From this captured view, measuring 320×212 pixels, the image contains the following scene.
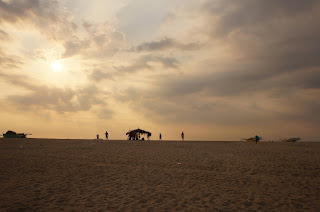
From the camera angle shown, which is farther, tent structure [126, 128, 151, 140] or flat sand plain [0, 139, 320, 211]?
tent structure [126, 128, 151, 140]

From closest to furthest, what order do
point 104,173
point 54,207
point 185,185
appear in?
point 54,207 → point 185,185 → point 104,173

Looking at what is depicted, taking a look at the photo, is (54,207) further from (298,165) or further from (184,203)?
(298,165)

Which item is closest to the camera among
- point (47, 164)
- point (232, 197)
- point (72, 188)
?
point (232, 197)

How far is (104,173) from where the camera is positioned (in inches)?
515

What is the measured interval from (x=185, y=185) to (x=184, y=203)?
7.93 ft

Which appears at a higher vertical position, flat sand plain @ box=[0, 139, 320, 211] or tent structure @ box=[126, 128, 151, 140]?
tent structure @ box=[126, 128, 151, 140]

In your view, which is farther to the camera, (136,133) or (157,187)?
(136,133)

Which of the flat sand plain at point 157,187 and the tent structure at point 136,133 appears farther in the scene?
the tent structure at point 136,133

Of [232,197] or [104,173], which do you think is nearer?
[232,197]

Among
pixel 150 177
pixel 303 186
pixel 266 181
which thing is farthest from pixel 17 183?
pixel 303 186

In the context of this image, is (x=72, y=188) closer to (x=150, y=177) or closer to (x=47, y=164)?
(x=150, y=177)

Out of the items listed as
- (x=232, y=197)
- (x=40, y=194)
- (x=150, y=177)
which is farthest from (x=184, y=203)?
(x=40, y=194)

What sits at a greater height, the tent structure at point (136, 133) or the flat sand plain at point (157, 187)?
the tent structure at point (136, 133)

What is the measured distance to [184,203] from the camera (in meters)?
8.41
